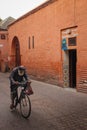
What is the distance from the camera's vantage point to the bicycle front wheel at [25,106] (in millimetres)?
9095

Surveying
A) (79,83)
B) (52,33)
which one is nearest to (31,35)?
(52,33)

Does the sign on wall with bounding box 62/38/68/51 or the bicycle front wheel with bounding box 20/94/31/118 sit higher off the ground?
the sign on wall with bounding box 62/38/68/51

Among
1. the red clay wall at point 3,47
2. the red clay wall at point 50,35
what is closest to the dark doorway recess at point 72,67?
the red clay wall at point 50,35

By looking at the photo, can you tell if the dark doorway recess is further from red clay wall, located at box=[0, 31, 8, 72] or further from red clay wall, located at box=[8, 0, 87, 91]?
red clay wall, located at box=[0, 31, 8, 72]

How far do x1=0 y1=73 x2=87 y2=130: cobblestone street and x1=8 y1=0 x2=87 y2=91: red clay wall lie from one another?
249 centimetres

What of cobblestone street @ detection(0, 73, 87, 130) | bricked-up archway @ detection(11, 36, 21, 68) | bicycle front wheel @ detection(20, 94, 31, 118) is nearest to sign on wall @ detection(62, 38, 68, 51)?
cobblestone street @ detection(0, 73, 87, 130)

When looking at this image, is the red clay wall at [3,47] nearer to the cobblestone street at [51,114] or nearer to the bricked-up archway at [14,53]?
the bricked-up archway at [14,53]

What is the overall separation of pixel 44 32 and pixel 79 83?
5.93 metres

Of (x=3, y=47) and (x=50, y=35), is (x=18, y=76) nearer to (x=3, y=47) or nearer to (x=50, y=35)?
(x=50, y=35)

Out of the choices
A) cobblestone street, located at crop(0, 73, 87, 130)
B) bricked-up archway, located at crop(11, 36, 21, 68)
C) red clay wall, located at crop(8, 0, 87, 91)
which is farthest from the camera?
bricked-up archway, located at crop(11, 36, 21, 68)

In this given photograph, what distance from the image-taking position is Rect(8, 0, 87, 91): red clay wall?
14.3 m

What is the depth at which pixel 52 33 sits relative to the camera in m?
17.8

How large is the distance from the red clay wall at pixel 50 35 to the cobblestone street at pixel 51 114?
2.49 metres

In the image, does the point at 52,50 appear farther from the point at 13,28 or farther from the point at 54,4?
the point at 13,28
